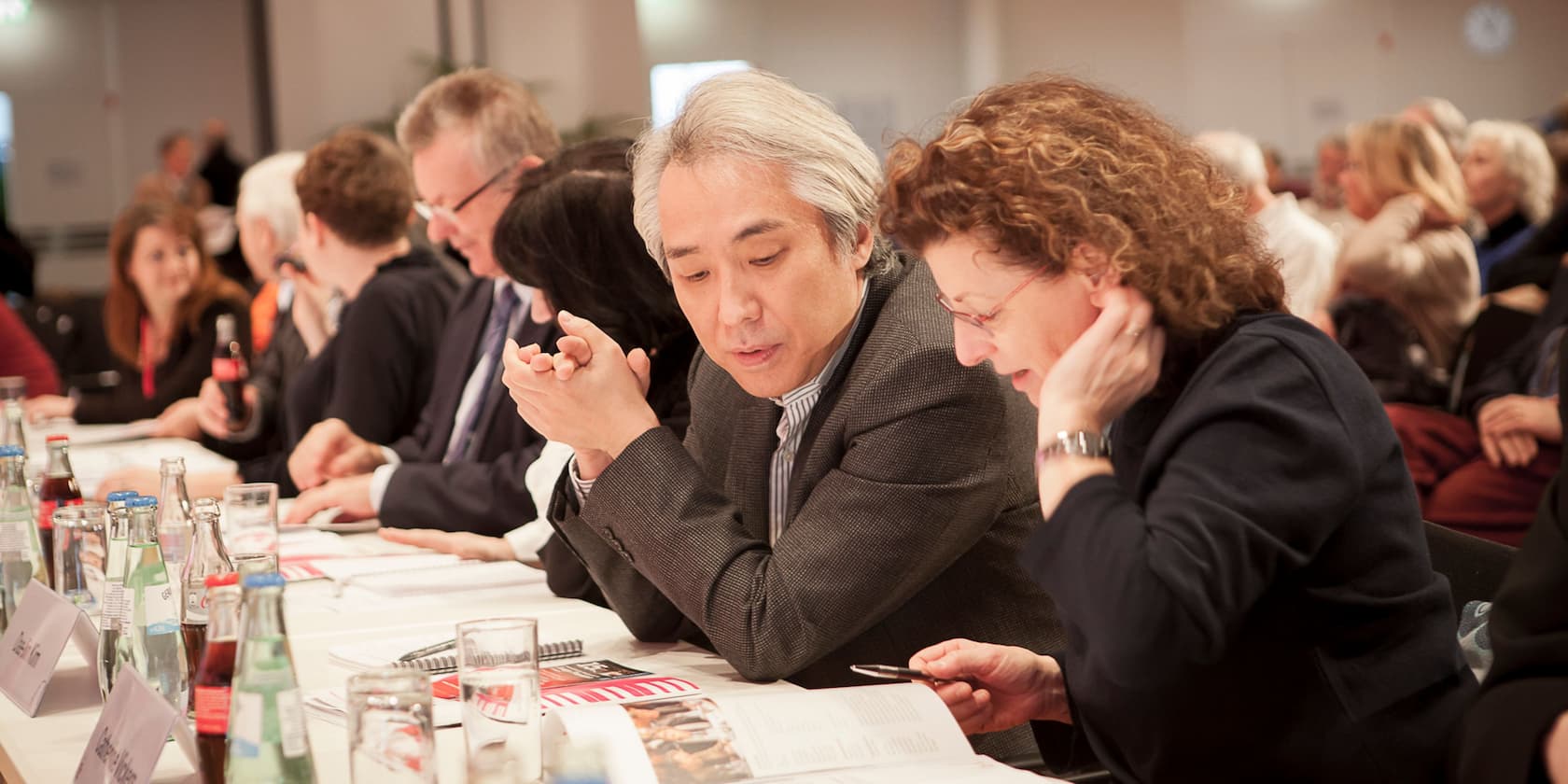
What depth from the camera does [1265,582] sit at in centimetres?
134

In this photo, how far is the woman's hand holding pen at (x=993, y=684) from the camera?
165 centimetres

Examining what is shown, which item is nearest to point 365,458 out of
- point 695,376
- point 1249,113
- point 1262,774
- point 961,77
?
point 695,376

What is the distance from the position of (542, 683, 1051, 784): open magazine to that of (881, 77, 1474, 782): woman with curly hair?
0.17 m

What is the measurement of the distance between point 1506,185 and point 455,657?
5.61 m

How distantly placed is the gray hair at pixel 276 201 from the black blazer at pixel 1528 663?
A: 4363mm

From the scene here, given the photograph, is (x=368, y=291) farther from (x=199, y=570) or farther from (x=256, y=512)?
(x=199, y=570)

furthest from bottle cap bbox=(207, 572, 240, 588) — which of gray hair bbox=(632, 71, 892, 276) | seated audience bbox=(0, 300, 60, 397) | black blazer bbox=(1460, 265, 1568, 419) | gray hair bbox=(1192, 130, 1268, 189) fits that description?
gray hair bbox=(1192, 130, 1268, 189)

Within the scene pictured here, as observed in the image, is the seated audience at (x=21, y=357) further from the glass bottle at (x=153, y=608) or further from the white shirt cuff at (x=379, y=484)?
the glass bottle at (x=153, y=608)

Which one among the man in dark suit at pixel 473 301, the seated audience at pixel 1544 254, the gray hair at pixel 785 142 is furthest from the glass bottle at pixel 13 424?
the seated audience at pixel 1544 254

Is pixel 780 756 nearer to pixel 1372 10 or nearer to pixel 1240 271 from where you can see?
pixel 1240 271

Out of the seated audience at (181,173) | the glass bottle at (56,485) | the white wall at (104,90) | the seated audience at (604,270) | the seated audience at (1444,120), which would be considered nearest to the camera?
the glass bottle at (56,485)

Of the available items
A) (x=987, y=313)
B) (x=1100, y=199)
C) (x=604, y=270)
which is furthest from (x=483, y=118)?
(x=1100, y=199)

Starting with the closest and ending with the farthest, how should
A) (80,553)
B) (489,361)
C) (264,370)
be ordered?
1. (80,553)
2. (489,361)
3. (264,370)

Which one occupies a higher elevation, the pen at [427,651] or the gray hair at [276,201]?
the gray hair at [276,201]
